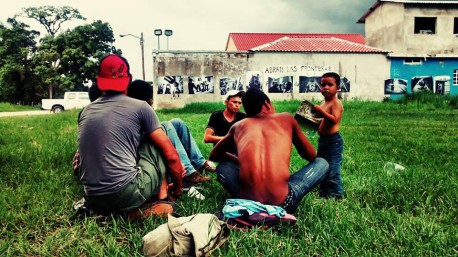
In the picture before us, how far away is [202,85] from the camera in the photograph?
2406 cm

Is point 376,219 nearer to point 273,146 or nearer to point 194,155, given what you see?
point 273,146

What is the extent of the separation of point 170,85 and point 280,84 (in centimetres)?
707

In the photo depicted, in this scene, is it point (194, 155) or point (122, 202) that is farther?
point (194, 155)

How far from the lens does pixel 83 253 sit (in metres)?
2.85

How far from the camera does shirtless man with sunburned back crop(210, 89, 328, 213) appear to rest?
3223 mm

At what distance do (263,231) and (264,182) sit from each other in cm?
41

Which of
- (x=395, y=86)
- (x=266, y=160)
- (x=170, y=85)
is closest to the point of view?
(x=266, y=160)

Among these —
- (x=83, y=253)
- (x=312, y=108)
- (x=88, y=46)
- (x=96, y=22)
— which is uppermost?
(x=96, y=22)

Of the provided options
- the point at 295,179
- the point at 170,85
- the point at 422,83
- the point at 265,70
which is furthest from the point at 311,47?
the point at 295,179

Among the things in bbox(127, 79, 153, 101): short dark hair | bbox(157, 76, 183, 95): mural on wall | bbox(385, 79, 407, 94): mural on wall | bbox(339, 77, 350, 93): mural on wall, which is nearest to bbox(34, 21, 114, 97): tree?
bbox(157, 76, 183, 95): mural on wall

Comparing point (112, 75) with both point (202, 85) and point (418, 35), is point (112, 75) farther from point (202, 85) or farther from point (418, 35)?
point (418, 35)

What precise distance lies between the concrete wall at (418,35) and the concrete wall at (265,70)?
3.23 m

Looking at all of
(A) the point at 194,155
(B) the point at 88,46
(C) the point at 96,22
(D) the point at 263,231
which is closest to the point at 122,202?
(D) the point at 263,231

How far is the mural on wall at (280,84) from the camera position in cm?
2436
